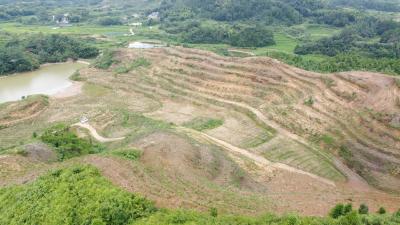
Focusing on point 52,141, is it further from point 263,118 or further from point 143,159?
point 263,118

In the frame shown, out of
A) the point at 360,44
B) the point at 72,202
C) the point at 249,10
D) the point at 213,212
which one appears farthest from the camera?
the point at 249,10

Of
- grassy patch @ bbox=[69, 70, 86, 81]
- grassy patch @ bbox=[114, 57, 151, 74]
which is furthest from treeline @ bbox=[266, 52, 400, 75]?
grassy patch @ bbox=[69, 70, 86, 81]

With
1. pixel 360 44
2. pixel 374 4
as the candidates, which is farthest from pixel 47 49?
pixel 374 4

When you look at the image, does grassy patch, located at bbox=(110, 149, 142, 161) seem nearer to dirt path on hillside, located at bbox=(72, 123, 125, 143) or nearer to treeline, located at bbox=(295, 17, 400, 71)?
dirt path on hillside, located at bbox=(72, 123, 125, 143)

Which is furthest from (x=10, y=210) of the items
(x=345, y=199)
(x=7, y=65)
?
(x=7, y=65)

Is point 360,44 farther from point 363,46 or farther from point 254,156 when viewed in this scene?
point 254,156

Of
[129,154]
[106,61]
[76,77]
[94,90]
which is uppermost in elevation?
[129,154]

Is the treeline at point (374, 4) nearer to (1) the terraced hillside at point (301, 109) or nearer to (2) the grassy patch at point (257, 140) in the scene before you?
(1) the terraced hillside at point (301, 109)
